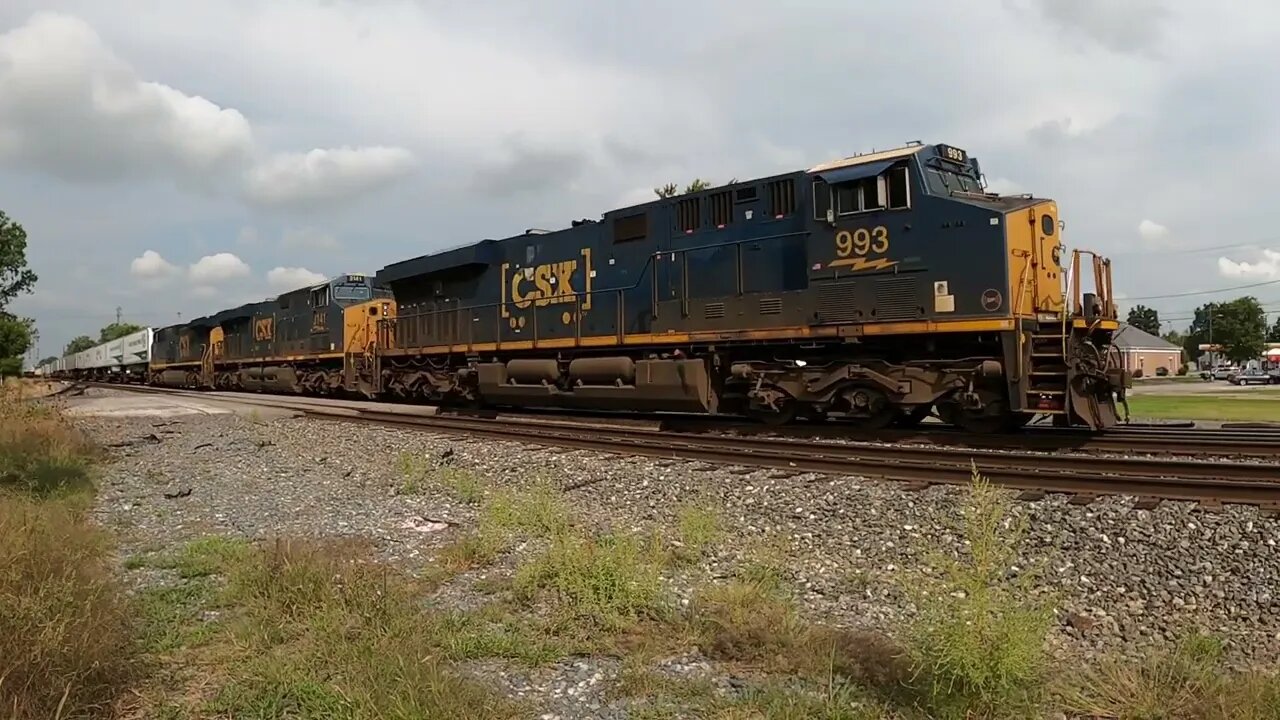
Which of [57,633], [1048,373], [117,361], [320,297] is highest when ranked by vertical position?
[320,297]

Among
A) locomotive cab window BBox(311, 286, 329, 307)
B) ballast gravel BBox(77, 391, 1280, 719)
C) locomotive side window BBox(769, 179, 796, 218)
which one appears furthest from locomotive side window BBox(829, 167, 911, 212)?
locomotive cab window BBox(311, 286, 329, 307)

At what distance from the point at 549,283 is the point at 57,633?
1172 cm

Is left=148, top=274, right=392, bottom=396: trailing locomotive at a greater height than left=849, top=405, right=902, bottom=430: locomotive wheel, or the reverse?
left=148, top=274, right=392, bottom=396: trailing locomotive

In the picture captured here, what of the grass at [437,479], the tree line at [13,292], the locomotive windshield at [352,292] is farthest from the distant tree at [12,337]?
the grass at [437,479]

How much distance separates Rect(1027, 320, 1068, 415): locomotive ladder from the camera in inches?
334

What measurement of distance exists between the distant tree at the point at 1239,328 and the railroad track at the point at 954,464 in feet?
302

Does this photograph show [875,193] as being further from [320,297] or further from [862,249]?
[320,297]

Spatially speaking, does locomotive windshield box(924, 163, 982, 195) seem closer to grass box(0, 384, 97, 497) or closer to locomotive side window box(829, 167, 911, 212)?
locomotive side window box(829, 167, 911, 212)

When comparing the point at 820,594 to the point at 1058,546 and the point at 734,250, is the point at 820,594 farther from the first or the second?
the point at 734,250

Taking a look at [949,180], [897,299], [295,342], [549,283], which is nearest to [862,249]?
[897,299]

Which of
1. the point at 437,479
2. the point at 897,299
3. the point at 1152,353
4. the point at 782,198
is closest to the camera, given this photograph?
the point at 437,479

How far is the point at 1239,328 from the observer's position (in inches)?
3258

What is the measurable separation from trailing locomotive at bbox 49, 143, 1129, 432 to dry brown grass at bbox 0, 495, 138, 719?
7.96 meters

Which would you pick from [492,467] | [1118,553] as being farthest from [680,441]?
[1118,553]
